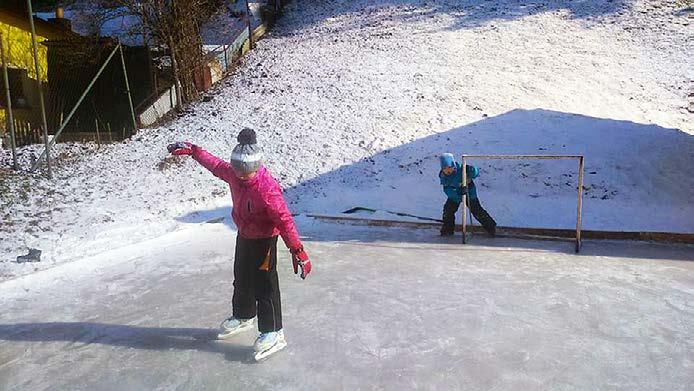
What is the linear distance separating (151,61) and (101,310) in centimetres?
1023

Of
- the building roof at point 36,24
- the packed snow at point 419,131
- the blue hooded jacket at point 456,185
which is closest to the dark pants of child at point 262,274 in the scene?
the packed snow at point 419,131

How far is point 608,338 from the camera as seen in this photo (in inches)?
155

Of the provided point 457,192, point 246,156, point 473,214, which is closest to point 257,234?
point 246,156

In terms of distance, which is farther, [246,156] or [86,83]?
[86,83]

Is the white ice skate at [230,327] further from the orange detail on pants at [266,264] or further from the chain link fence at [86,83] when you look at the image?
the chain link fence at [86,83]

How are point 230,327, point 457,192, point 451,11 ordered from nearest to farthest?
point 230,327 → point 457,192 → point 451,11

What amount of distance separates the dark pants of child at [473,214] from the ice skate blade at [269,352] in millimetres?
3937

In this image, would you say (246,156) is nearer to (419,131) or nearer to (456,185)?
(456,185)

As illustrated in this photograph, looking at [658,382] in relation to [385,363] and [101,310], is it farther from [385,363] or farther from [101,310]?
[101,310]

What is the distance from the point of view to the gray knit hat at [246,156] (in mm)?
3541

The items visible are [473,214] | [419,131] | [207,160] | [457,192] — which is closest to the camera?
[207,160]

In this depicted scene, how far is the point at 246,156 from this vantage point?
3541mm

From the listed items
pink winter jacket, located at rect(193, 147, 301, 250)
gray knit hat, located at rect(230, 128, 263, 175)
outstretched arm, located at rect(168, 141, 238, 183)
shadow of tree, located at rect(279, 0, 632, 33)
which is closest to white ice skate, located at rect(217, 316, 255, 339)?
pink winter jacket, located at rect(193, 147, 301, 250)

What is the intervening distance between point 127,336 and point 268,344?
48.8 inches
